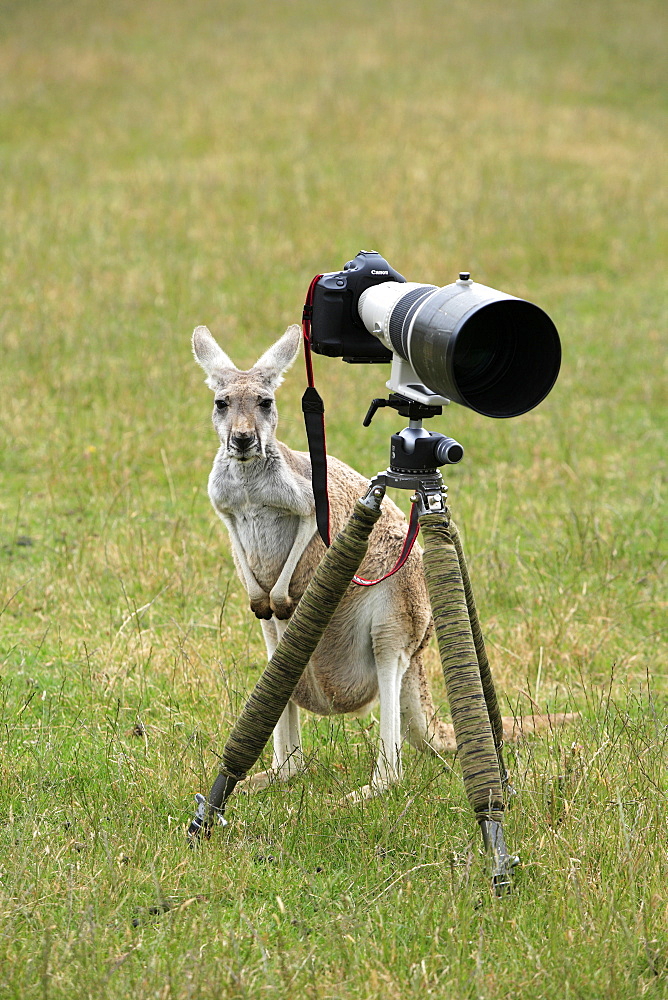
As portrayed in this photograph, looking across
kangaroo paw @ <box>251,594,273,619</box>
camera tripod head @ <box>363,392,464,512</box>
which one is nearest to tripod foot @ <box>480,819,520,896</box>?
camera tripod head @ <box>363,392,464,512</box>

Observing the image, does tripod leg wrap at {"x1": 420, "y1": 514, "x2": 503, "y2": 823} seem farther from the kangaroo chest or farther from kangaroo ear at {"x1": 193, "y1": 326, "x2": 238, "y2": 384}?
kangaroo ear at {"x1": 193, "y1": 326, "x2": 238, "y2": 384}

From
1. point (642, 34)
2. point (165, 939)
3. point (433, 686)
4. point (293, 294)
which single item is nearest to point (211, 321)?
point (293, 294)

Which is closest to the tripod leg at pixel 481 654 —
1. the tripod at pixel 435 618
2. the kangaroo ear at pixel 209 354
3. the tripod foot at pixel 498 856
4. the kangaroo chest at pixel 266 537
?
→ the tripod at pixel 435 618

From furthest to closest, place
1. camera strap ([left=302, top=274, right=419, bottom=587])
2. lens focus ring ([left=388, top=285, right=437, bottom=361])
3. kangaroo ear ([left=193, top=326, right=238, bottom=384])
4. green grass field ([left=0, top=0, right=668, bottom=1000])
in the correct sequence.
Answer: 1. kangaroo ear ([left=193, top=326, right=238, bottom=384])
2. camera strap ([left=302, top=274, right=419, bottom=587])
3. green grass field ([left=0, top=0, right=668, bottom=1000])
4. lens focus ring ([left=388, top=285, right=437, bottom=361])

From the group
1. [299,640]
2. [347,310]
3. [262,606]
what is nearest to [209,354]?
[347,310]

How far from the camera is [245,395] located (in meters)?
3.48

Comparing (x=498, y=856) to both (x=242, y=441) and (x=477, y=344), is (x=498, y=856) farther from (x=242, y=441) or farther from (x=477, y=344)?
(x=242, y=441)

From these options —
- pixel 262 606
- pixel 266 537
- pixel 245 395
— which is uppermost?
pixel 245 395

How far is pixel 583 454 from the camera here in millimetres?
7723

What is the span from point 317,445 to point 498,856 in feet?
4.05

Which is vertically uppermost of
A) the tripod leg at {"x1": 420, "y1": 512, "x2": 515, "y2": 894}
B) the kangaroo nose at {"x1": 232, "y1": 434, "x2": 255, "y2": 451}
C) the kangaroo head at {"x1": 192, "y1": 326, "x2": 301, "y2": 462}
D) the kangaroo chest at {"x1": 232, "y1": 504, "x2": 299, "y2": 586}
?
the kangaroo head at {"x1": 192, "y1": 326, "x2": 301, "y2": 462}

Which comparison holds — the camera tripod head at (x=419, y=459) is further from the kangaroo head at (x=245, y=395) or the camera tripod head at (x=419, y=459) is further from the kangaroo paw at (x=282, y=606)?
the kangaroo paw at (x=282, y=606)

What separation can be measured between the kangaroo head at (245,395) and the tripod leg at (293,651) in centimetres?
58

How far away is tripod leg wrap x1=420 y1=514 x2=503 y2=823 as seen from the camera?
2719mm
